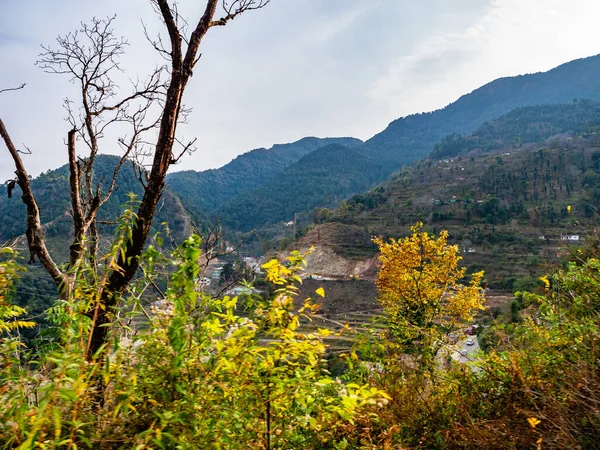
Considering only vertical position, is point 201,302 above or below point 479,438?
above

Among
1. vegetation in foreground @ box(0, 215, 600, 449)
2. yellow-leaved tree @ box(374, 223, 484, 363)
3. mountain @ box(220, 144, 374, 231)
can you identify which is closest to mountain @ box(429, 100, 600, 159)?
mountain @ box(220, 144, 374, 231)

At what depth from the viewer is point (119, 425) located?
142 cm

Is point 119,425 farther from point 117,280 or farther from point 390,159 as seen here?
point 390,159

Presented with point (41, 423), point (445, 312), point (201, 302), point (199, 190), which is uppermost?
point (199, 190)

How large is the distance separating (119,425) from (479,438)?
6.22ft

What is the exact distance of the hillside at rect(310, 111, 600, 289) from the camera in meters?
56.1

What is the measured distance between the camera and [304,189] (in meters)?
143

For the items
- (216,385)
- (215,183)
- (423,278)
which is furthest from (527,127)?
(216,385)

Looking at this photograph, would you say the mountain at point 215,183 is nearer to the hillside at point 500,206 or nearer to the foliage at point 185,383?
the hillside at point 500,206

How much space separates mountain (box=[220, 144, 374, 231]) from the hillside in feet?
129

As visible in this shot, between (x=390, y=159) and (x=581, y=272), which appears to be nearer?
(x=581, y=272)

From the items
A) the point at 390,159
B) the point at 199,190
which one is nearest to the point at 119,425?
the point at 199,190


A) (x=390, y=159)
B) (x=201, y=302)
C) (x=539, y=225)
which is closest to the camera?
(x=201, y=302)

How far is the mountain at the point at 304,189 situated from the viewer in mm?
122438
